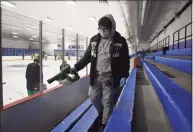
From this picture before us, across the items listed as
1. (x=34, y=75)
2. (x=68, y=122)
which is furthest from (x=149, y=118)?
(x=34, y=75)

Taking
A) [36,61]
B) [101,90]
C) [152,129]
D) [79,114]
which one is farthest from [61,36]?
[152,129]

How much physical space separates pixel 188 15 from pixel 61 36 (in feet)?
21.1

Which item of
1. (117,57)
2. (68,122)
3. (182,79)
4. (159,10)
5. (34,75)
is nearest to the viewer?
(117,57)

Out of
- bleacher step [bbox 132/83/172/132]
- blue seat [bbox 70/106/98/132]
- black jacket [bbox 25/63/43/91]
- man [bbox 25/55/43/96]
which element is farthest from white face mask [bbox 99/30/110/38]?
black jacket [bbox 25/63/43/91]

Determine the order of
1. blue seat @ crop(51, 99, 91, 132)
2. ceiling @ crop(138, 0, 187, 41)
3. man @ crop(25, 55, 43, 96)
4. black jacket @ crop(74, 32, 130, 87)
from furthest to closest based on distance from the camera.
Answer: ceiling @ crop(138, 0, 187, 41) → man @ crop(25, 55, 43, 96) → blue seat @ crop(51, 99, 91, 132) → black jacket @ crop(74, 32, 130, 87)

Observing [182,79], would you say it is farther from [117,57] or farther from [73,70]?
[73,70]

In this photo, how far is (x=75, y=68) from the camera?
6.28 feet

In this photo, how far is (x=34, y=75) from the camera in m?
3.29

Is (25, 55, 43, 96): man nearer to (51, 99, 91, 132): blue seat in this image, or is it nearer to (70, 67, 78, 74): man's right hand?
(51, 99, 91, 132): blue seat

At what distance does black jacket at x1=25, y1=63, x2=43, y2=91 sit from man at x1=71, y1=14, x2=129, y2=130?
171 cm

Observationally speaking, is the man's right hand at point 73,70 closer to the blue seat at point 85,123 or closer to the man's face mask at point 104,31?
the man's face mask at point 104,31

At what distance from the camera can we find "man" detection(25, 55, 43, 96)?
321 centimetres

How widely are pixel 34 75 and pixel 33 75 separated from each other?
44 mm

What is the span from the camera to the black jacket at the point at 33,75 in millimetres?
3235
